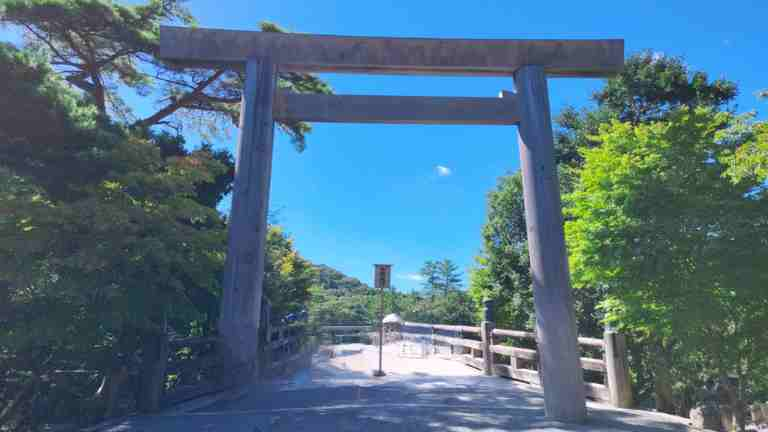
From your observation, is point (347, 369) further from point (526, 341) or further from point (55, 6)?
point (55, 6)

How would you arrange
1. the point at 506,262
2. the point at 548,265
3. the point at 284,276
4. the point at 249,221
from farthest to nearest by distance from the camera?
the point at 506,262, the point at 284,276, the point at 249,221, the point at 548,265

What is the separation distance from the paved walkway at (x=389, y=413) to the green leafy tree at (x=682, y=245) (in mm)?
1021

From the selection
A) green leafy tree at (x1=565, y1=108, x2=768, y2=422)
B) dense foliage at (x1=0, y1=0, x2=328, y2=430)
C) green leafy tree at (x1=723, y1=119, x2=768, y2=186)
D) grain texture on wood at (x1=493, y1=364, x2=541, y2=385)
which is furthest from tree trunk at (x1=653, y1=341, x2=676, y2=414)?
dense foliage at (x1=0, y1=0, x2=328, y2=430)

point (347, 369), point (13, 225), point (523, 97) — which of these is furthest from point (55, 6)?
point (347, 369)

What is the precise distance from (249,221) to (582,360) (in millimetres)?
5053

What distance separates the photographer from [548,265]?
4625mm

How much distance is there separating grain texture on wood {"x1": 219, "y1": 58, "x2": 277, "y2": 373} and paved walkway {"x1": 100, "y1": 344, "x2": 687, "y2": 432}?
0.76 metres

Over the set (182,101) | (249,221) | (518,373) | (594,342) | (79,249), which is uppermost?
(182,101)

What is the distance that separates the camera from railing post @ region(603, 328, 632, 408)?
5172mm

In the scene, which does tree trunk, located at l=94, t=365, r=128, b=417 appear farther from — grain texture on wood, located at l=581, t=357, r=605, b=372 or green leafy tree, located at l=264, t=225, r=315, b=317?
grain texture on wood, located at l=581, t=357, r=605, b=372

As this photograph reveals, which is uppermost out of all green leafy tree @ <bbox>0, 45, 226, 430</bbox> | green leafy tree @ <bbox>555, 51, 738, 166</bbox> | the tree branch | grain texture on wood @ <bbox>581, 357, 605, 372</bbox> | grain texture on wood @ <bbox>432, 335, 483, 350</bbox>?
green leafy tree @ <bbox>555, 51, 738, 166</bbox>

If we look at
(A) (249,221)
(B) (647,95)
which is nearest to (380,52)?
(A) (249,221)

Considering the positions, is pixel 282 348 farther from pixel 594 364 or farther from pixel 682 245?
pixel 682 245

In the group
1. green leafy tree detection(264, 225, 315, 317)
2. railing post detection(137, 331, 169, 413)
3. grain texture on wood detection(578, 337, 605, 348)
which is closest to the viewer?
railing post detection(137, 331, 169, 413)
